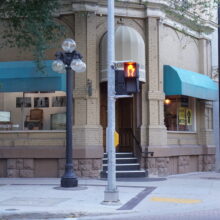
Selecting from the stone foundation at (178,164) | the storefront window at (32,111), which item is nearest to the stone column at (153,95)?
the stone foundation at (178,164)

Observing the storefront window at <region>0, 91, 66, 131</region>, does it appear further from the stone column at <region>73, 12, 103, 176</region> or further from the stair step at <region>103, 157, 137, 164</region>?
the stair step at <region>103, 157, 137, 164</region>

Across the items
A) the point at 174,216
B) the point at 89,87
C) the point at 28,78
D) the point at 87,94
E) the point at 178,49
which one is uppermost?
the point at 178,49

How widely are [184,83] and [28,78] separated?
6.41m

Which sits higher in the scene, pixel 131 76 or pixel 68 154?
pixel 131 76

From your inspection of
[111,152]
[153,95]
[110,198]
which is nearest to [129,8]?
[153,95]

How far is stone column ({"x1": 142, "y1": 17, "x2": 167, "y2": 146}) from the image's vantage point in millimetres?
18031

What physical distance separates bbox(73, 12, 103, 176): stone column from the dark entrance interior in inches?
55.3

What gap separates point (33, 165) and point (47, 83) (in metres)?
Answer: 3.28

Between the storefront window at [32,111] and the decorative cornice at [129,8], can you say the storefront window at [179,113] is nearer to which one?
the decorative cornice at [129,8]

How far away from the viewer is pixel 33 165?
17438mm

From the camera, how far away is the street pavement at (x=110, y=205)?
1010 centimetres

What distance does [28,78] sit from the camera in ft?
57.0

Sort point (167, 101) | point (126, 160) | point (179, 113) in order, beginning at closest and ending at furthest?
point (126, 160)
point (167, 101)
point (179, 113)

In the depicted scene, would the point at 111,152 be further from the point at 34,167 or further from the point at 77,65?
the point at 34,167
